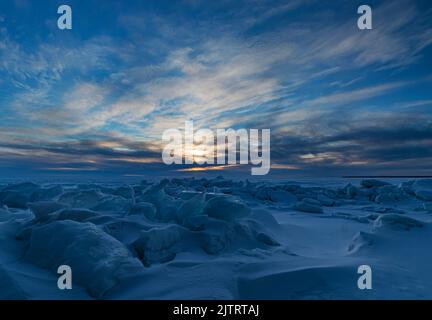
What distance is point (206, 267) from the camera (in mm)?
2869

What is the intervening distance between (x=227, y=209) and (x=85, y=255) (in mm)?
2309

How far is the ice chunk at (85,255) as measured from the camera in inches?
98.5

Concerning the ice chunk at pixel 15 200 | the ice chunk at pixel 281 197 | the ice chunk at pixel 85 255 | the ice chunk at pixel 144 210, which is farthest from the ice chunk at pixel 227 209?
the ice chunk at pixel 281 197

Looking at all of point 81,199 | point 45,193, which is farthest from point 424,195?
point 45,193

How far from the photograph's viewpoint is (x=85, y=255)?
265cm

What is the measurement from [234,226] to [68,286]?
2.41m

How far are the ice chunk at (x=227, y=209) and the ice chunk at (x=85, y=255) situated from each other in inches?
71.1

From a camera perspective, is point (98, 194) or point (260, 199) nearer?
point (98, 194)

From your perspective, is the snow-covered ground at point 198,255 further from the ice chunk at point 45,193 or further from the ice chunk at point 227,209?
the ice chunk at point 45,193

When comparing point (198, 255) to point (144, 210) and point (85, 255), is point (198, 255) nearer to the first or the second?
point (85, 255)

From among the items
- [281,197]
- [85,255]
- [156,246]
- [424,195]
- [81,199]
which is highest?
[81,199]

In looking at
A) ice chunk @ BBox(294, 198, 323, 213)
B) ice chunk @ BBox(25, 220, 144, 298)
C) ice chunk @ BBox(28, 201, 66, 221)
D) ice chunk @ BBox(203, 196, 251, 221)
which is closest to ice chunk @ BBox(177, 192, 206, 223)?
ice chunk @ BBox(203, 196, 251, 221)
